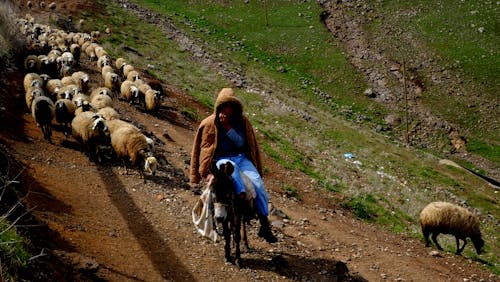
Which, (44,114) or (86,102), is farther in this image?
(86,102)

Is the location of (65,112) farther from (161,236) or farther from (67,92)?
(161,236)

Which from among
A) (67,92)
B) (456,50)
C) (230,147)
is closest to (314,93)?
(456,50)

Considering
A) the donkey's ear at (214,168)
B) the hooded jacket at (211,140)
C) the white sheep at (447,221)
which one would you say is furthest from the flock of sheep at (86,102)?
the white sheep at (447,221)

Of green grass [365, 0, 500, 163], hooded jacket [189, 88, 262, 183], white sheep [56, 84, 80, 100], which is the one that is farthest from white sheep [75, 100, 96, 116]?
green grass [365, 0, 500, 163]

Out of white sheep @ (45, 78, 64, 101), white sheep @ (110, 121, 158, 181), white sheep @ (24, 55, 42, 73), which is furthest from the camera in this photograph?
white sheep @ (24, 55, 42, 73)

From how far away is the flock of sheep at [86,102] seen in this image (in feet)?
35.9

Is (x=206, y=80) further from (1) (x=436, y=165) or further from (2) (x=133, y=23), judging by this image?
(1) (x=436, y=165)

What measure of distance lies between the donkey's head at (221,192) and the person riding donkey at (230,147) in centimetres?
20

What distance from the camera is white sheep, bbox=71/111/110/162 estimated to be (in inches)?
431

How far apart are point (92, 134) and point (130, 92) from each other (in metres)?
6.89

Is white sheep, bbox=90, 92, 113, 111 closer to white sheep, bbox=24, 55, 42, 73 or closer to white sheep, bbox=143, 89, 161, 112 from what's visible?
white sheep, bbox=143, 89, 161, 112

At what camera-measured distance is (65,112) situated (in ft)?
40.8

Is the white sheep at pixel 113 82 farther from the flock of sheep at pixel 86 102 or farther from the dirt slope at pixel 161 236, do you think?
the dirt slope at pixel 161 236

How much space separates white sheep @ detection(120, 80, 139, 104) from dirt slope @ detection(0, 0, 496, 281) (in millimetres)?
4830
